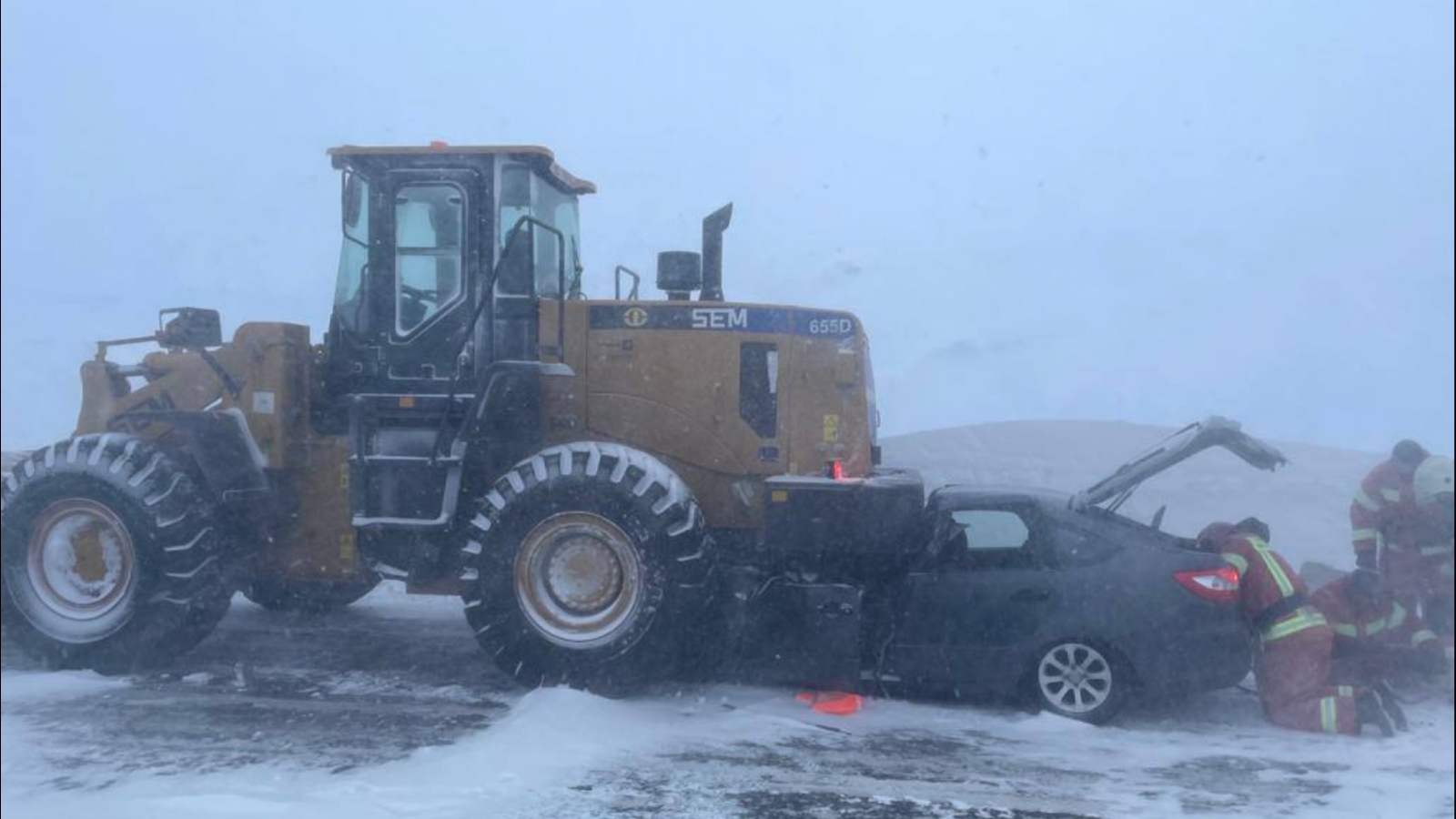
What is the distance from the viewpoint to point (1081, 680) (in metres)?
7.12

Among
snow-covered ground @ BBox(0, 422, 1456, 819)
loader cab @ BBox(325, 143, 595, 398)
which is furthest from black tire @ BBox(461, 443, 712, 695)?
loader cab @ BBox(325, 143, 595, 398)

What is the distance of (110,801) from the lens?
199 inches

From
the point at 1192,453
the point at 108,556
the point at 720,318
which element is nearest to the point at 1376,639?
the point at 1192,453

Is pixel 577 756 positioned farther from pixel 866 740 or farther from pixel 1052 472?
pixel 1052 472

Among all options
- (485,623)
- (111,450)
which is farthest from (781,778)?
(111,450)

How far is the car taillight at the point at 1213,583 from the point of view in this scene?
7.04 m

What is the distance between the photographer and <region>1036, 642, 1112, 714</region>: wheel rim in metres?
7.09

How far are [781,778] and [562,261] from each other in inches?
152

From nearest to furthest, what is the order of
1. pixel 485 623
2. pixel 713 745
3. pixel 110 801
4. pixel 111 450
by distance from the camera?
pixel 110 801
pixel 713 745
pixel 485 623
pixel 111 450

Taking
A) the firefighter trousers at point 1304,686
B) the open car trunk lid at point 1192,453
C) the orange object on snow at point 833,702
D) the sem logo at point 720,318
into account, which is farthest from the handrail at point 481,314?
the firefighter trousers at point 1304,686

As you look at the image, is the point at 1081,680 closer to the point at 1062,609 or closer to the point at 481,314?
the point at 1062,609

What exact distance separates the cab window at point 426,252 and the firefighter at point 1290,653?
16.4 ft

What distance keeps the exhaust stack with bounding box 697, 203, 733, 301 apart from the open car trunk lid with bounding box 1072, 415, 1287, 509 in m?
2.69

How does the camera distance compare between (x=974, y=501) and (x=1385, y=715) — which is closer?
(x=1385, y=715)
